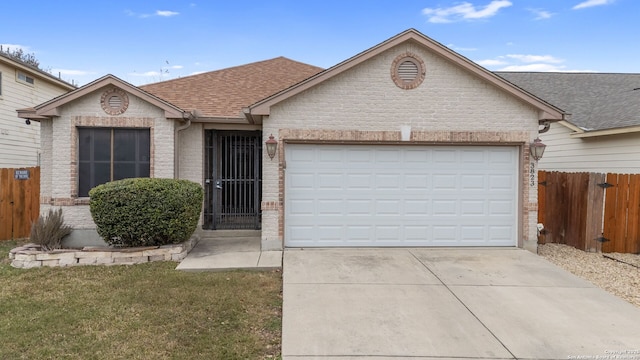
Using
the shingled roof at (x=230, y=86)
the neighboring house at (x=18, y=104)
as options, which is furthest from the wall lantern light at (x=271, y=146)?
the neighboring house at (x=18, y=104)

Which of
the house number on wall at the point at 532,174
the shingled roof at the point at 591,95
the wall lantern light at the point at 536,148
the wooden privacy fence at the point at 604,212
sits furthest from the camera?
the shingled roof at the point at 591,95

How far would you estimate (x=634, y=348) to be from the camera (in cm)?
434

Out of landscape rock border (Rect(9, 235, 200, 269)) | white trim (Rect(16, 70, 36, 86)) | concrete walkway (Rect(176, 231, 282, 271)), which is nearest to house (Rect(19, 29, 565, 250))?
concrete walkway (Rect(176, 231, 282, 271))

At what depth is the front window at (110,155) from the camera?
355 inches

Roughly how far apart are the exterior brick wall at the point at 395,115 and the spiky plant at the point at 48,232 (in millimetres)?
4279

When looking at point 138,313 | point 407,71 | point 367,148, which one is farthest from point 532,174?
point 138,313

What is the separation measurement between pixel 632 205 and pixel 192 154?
10280mm

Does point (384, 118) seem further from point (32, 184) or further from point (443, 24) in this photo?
point (443, 24)

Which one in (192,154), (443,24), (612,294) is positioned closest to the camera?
(612,294)

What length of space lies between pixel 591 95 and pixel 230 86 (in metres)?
12.2

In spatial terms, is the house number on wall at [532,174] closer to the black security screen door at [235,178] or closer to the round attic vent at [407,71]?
the round attic vent at [407,71]

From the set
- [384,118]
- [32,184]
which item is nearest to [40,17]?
[32,184]

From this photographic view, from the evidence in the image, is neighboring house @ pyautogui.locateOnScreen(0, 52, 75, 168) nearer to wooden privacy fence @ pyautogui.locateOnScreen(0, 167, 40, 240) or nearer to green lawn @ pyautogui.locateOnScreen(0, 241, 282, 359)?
wooden privacy fence @ pyautogui.locateOnScreen(0, 167, 40, 240)

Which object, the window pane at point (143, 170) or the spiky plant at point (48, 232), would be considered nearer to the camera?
the spiky plant at point (48, 232)
